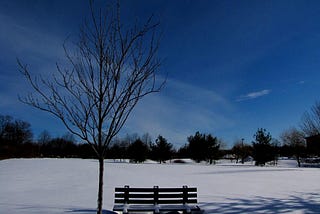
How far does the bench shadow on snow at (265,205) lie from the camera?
6559mm

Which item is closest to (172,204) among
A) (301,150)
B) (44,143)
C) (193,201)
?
(193,201)

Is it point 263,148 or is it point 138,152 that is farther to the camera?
point 138,152

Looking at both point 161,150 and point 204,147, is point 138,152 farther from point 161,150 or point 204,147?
point 204,147

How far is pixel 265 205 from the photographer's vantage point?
7168 mm

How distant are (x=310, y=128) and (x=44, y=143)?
306ft

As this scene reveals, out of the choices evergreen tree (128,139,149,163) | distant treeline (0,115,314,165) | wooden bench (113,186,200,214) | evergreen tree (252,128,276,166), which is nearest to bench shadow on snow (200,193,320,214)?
wooden bench (113,186,200,214)

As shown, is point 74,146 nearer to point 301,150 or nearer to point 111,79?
point 301,150

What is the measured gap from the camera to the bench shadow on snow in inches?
258

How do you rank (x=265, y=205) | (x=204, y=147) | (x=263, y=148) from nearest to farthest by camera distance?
1. (x=265, y=205)
2. (x=263, y=148)
3. (x=204, y=147)

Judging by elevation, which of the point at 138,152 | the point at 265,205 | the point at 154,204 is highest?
the point at 138,152

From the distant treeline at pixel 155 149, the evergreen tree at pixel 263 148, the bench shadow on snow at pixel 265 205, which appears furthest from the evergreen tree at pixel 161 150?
the bench shadow on snow at pixel 265 205

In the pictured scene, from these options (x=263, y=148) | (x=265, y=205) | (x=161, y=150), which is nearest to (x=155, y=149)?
(x=161, y=150)

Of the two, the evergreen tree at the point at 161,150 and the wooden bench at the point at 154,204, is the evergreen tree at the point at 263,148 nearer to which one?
the evergreen tree at the point at 161,150

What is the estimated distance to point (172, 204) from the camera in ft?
19.9
